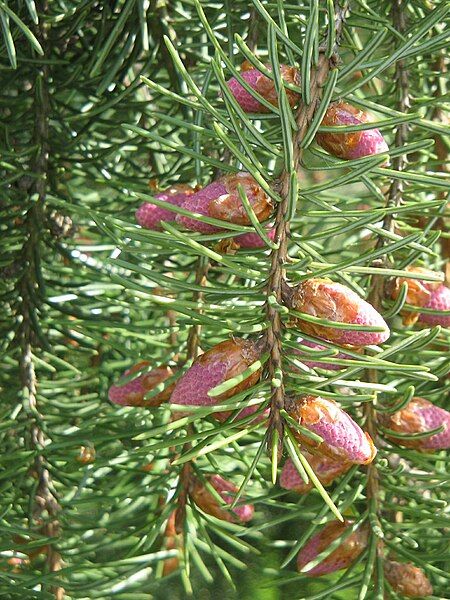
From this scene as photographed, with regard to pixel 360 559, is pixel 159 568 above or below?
below

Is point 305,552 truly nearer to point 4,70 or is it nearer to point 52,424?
point 52,424

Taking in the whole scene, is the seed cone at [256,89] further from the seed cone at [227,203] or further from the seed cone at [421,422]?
the seed cone at [421,422]

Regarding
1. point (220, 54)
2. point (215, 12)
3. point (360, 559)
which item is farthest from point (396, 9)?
point (360, 559)

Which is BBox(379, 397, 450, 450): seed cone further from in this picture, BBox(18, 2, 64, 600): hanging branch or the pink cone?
BBox(18, 2, 64, 600): hanging branch

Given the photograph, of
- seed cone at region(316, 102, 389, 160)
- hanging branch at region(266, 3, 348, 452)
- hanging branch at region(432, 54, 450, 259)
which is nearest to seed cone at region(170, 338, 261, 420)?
hanging branch at region(266, 3, 348, 452)

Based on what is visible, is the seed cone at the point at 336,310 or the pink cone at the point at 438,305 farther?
the pink cone at the point at 438,305

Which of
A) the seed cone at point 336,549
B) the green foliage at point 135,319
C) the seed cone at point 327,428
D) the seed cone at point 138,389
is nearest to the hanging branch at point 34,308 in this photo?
the green foliage at point 135,319

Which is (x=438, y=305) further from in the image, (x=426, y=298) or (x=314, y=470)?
(x=314, y=470)
